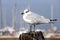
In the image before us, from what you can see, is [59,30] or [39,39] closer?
[39,39]

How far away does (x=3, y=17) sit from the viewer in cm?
213

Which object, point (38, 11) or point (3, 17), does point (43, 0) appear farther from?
point (3, 17)

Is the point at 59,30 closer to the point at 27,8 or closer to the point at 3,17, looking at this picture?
the point at 27,8

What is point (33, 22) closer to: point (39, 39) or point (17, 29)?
point (39, 39)

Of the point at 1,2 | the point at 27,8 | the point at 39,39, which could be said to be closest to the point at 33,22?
the point at 39,39

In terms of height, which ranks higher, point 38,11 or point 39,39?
point 38,11

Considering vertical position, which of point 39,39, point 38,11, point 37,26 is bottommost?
point 39,39

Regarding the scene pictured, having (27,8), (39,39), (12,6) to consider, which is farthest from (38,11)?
(39,39)

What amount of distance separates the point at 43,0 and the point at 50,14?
0.14 metres

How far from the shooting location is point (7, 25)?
2.12m

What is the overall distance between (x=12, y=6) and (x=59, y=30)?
1.52 feet

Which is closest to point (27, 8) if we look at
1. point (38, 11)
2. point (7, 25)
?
point (38, 11)

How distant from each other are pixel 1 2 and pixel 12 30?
27 cm

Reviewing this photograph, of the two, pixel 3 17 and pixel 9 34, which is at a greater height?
pixel 3 17
